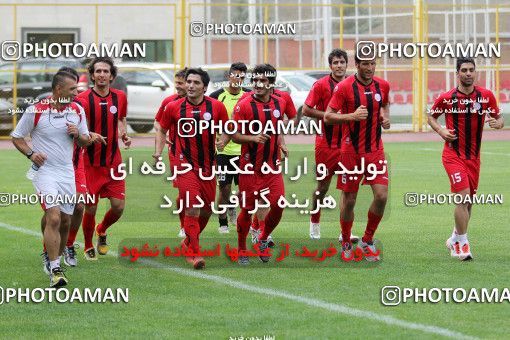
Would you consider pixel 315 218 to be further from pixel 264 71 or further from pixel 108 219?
pixel 264 71

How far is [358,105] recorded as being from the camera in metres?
12.8

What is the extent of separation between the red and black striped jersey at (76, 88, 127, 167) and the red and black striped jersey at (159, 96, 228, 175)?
1001mm

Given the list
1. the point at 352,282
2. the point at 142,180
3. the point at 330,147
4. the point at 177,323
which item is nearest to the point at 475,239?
the point at 330,147

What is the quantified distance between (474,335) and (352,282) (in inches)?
99.5

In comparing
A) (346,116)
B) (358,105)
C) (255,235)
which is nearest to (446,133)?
(358,105)

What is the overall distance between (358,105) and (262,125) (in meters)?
0.97

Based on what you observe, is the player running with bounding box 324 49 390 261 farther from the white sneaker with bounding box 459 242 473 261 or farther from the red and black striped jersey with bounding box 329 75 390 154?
the white sneaker with bounding box 459 242 473 261

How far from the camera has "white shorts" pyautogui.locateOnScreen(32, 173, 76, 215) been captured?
11266 millimetres

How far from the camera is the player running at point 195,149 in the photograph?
12430 mm

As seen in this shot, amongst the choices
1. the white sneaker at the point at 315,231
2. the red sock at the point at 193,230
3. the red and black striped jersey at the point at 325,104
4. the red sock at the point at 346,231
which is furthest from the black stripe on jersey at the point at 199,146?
the white sneaker at the point at 315,231

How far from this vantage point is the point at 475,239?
14.4 m

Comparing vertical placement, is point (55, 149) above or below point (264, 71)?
below

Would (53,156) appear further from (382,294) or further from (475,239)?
(475,239)

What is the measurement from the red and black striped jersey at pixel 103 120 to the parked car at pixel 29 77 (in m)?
21.4
